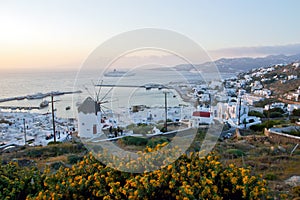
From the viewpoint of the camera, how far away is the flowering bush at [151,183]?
8.91 ft

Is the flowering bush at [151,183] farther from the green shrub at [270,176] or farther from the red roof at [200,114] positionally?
the red roof at [200,114]

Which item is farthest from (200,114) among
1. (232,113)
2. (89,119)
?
(89,119)

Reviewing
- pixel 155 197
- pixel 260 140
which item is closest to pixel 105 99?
pixel 260 140

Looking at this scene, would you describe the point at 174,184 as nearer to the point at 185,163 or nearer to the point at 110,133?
the point at 185,163

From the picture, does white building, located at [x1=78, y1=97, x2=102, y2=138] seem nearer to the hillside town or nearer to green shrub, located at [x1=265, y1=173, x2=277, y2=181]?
the hillside town

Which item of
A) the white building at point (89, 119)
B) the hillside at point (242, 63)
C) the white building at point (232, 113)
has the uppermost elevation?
the hillside at point (242, 63)

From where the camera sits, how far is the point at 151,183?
9.02ft

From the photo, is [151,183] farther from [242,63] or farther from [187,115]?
[242,63]

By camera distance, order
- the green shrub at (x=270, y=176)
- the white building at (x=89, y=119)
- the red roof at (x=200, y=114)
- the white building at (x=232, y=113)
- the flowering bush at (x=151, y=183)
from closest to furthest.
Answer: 1. the flowering bush at (x=151, y=183)
2. the green shrub at (x=270, y=176)
3. the white building at (x=89, y=119)
4. the red roof at (x=200, y=114)
5. the white building at (x=232, y=113)

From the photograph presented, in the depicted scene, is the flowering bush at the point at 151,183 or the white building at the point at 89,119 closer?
the flowering bush at the point at 151,183

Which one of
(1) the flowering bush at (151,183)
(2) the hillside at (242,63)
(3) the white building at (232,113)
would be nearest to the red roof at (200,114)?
(2) the hillside at (242,63)

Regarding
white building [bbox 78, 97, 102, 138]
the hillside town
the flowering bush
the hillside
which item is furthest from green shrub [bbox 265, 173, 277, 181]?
white building [bbox 78, 97, 102, 138]

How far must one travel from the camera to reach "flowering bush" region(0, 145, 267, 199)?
2.72 meters

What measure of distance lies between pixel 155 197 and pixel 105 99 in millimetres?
8037
